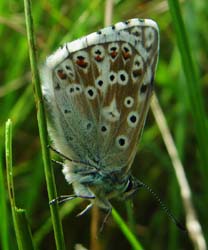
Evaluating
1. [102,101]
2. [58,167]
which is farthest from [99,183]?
[58,167]

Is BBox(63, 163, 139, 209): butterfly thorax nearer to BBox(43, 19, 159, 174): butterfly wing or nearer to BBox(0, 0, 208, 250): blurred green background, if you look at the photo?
BBox(43, 19, 159, 174): butterfly wing

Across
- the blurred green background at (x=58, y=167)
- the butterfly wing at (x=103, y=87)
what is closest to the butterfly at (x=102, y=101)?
the butterfly wing at (x=103, y=87)

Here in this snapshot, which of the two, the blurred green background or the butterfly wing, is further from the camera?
the blurred green background

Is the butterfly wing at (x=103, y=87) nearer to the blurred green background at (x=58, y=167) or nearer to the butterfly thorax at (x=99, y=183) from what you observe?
the butterfly thorax at (x=99, y=183)

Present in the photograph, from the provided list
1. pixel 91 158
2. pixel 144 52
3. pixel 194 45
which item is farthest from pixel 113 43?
pixel 194 45

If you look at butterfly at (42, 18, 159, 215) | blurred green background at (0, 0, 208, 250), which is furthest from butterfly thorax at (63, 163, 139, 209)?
blurred green background at (0, 0, 208, 250)

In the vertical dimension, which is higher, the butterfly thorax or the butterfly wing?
the butterfly wing
